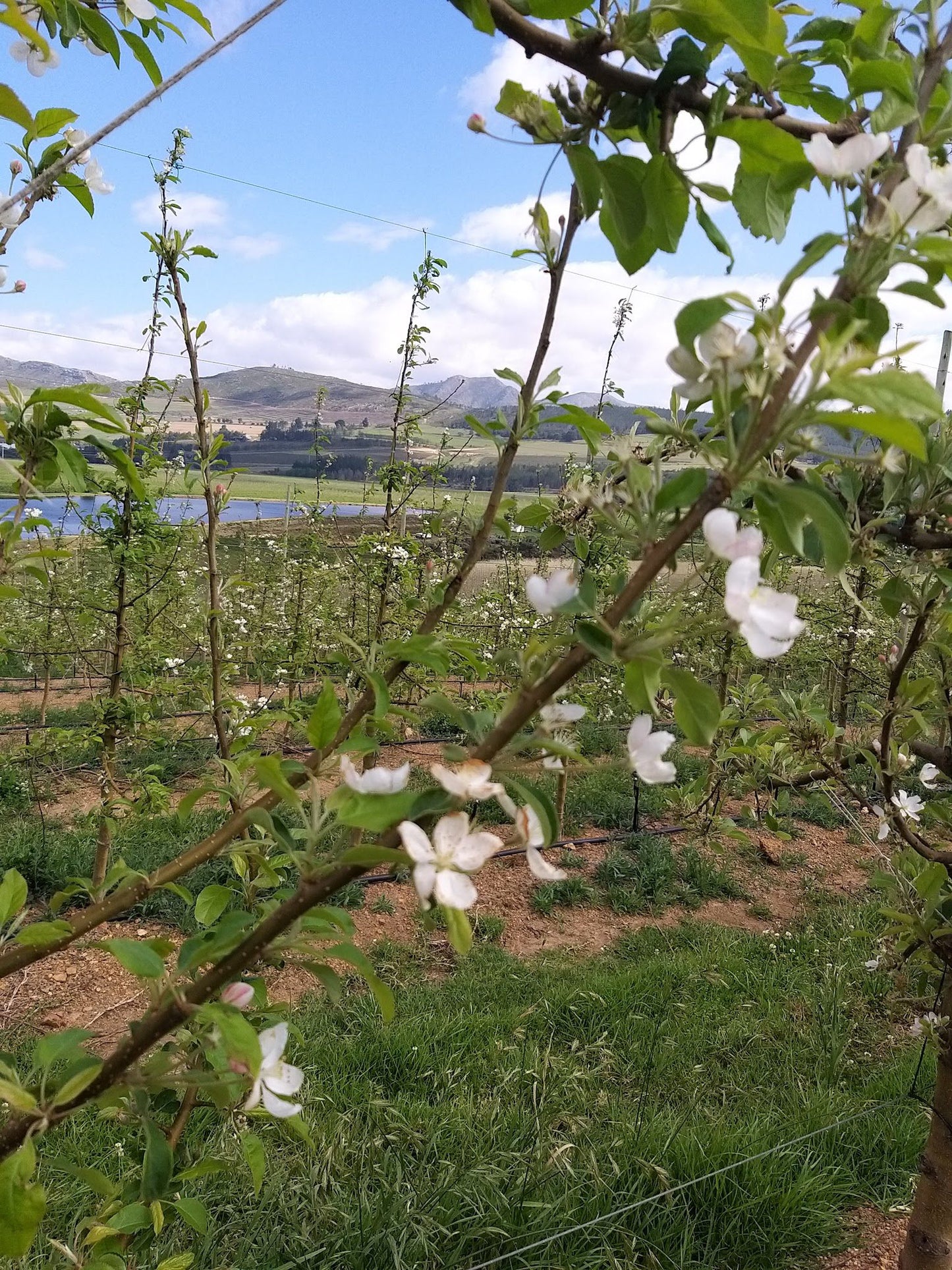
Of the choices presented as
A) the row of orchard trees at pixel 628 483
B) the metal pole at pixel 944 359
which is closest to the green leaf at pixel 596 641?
the row of orchard trees at pixel 628 483

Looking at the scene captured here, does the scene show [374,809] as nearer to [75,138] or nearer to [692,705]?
[692,705]

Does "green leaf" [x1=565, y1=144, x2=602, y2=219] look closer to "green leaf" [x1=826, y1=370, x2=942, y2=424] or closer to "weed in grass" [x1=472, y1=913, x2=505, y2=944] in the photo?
"green leaf" [x1=826, y1=370, x2=942, y2=424]

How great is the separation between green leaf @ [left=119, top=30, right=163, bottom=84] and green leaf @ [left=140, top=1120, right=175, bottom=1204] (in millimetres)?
1078

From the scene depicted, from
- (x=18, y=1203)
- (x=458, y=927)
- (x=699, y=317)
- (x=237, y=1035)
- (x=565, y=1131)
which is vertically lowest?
(x=565, y=1131)

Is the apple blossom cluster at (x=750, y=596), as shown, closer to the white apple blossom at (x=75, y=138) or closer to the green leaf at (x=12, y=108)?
the green leaf at (x=12, y=108)

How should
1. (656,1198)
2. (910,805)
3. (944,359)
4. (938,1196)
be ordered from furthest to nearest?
1. (944,359)
2. (656,1198)
3. (910,805)
4. (938,1196)

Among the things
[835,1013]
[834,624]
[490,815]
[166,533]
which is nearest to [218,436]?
[166,533]

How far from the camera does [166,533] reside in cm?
369

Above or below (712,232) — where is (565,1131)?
below

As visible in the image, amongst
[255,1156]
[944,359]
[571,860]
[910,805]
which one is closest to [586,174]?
[255,1156]

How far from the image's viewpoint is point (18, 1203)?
2.06 ft

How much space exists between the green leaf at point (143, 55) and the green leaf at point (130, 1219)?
4.20 ft

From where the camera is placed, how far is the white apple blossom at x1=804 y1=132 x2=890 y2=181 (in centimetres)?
52

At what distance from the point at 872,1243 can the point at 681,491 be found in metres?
2.65
